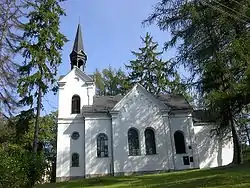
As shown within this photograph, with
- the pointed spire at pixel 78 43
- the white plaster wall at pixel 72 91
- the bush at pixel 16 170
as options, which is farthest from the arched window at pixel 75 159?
the pointed spire at pixel 78 43

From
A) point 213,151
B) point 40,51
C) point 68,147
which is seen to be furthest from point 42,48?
point 213,151

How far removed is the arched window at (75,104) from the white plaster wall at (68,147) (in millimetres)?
1150

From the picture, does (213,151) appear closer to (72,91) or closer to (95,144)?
(95,144)

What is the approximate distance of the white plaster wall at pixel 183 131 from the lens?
23438 millimetres

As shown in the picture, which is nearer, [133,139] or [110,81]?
[133,139]

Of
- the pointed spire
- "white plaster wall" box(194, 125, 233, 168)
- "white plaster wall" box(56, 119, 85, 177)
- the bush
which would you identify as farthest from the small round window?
Result: "white plaster wall" box(194, 125, 233, 168)

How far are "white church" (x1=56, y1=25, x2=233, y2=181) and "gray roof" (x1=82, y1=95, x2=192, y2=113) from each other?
8cm

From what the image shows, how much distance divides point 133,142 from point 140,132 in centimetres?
99

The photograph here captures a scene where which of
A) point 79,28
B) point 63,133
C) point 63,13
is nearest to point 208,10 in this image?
point 63,13

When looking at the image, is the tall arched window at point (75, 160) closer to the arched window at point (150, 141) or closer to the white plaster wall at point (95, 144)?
the white plaster wall at point (95, 144)

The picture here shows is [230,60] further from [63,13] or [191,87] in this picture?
[63,13]

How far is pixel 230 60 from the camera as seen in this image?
15758 mm

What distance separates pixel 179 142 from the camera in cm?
2431

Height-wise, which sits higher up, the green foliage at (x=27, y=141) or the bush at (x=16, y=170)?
the green foliage at (x=27, y=141)
